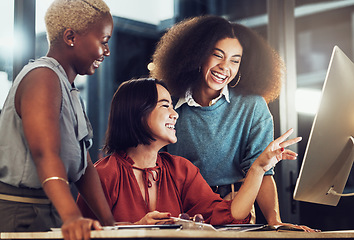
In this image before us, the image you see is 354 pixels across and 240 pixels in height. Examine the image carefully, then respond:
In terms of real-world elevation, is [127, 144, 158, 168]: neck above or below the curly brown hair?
below

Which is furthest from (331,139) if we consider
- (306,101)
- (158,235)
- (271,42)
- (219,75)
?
(306,101)

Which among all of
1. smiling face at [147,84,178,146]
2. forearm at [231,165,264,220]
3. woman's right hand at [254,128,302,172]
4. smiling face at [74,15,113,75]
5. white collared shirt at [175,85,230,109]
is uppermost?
smiling face at [74,15,113,75]

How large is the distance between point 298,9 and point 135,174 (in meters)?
2.00

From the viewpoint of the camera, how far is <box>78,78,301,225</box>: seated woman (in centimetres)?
159

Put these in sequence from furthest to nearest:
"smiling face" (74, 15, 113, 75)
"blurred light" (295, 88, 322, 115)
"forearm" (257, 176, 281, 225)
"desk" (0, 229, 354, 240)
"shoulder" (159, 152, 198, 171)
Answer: "blurred light" (295, 88, 322, 115), "forearm" (257, 176, 281, 225), "shoulder" (159, 152, 198, 171), "smiling face" (74, 15, 113, 75), "desk" (0, 229, 354, 240)

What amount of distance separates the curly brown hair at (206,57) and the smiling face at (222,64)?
0.09 ft

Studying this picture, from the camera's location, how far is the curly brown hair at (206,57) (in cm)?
211

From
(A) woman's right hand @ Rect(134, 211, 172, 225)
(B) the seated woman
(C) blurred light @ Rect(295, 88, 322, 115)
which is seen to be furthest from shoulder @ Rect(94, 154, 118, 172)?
(C) blurred light @ Rect(295, 88, 322, 115)

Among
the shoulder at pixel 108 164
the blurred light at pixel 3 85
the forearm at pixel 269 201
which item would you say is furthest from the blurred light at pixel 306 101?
the blurred light at pixel 3 85

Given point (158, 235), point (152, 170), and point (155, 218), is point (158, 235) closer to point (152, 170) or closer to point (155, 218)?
point (155, 218)

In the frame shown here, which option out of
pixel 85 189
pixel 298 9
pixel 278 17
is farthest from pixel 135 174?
pixel 298 9

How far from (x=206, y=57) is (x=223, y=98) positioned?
183 millimetres

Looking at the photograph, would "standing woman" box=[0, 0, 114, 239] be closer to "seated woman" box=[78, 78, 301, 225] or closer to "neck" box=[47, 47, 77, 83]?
"neck" box=[47, 47, 77, 83]

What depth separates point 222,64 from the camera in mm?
2012
